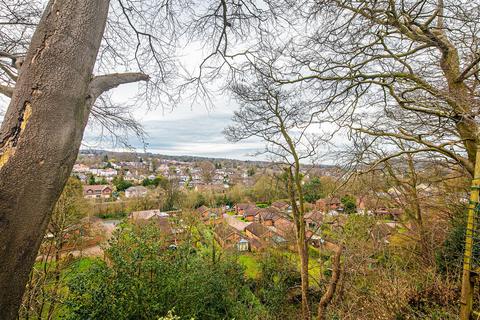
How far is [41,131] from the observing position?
0.94m

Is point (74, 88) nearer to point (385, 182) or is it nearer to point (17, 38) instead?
point (17, 38)

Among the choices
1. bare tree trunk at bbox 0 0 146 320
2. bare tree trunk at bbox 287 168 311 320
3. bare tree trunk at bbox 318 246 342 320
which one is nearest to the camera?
bare tree trunk at bbox 0 0 146 320

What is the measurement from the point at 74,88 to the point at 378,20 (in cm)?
353

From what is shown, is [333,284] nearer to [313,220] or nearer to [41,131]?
[313,220]

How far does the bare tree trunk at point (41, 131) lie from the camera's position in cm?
87

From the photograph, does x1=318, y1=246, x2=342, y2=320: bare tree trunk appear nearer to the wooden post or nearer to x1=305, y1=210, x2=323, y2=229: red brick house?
x1=305, y1=210, x2=323, y2=229: red brick house

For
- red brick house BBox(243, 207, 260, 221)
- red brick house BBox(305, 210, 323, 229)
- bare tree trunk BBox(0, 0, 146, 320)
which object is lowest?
red brick house BBox(243, 207, 260, 221)

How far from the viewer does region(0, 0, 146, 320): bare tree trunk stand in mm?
870

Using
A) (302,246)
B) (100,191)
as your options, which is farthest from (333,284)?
(100,191)

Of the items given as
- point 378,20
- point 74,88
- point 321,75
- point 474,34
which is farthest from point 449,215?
point 74,88

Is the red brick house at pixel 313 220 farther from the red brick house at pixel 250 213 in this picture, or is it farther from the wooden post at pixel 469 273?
the red brick house at pixel 250 213

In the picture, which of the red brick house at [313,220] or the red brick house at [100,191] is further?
the red brick house at [100,191]

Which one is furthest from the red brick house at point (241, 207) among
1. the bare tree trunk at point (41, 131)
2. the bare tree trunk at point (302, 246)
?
the bare tree trunk at point (41, 131)

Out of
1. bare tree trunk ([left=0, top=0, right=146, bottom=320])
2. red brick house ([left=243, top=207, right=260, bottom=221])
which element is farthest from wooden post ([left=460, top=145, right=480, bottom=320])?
red brick house ([left=243, top=207, right=260, bottom=221])
